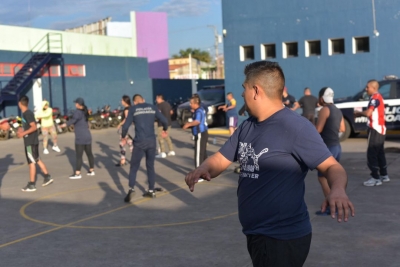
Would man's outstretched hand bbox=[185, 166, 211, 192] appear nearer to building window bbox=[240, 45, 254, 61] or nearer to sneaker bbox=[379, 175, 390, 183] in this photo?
sneaker bbox=[379, 175, 390, 183]

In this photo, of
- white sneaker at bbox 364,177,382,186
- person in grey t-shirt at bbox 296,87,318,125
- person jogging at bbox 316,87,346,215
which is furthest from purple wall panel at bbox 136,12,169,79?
person jogging at bbox 316,87,346,215

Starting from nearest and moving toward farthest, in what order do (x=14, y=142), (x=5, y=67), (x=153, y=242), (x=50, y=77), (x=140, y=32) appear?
Result: (x=153, y=242)
(x=14, y=142)
(x=5, y=67)
(x=50, y=77)
(x=140, y=32)

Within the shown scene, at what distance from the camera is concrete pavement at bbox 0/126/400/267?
7266 mm

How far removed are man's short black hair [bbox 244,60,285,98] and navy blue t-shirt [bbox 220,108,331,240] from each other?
0.14 m

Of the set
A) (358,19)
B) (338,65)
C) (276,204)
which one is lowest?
(276,204)

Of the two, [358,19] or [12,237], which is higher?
[358,19]

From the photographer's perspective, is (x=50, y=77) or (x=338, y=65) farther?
(x=50, y=77)

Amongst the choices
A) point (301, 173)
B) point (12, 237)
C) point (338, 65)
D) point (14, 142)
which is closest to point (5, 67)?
point (14, 142)

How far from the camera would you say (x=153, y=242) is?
8.05 meters

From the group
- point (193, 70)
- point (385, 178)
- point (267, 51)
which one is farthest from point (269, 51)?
point (193, 70)

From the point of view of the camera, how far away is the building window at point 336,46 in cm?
2486

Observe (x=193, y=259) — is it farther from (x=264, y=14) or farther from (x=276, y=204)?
(x=264, y=14)

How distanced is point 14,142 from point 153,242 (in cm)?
1948

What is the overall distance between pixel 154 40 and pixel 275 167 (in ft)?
157
